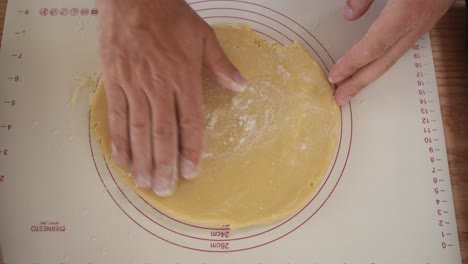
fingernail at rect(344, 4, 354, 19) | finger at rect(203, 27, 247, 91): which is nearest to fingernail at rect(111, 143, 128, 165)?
finger at rect(203, 27, 247, 91)

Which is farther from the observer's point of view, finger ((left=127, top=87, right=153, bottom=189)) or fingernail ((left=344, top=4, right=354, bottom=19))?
fingernail ((left=344, top=4, right=354, bottom=19))

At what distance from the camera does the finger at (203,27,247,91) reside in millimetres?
793

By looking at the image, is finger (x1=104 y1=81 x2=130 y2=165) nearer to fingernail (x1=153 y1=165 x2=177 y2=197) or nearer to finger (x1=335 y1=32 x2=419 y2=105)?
fingernail (x1=153 y1=165 x2=177 y2=197)

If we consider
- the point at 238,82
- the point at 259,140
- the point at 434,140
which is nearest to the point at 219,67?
the point at 238,82

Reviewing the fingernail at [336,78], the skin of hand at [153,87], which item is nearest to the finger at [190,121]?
the skin of hand at [153,87]

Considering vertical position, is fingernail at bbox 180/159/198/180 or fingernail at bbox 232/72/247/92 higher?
fingernail at bbox 232/72/247/92

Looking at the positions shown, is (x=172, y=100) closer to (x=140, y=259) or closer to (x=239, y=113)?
(x=239, y=113)

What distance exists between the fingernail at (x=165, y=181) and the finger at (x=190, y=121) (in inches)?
1.0

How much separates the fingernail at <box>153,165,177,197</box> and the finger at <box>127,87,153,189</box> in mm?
21

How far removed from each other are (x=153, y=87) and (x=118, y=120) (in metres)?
0.08

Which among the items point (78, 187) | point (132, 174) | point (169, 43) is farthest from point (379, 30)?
point (78, 187)

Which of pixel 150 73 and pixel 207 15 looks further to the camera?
pixel 207 15

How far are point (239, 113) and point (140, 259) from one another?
0.30 meters

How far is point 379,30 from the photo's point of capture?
793 mm
